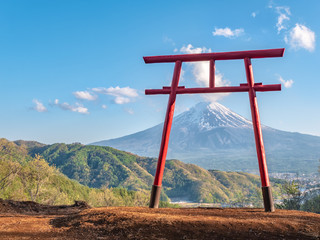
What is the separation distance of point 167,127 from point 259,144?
2296 mm

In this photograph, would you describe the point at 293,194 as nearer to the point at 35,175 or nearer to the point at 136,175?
the point at 35,175

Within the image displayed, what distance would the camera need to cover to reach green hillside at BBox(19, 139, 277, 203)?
10938cm

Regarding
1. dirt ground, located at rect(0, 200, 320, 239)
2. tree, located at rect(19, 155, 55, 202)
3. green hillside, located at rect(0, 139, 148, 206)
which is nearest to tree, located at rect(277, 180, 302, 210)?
dirt ground, located at rect(0, 200, 320, 239)

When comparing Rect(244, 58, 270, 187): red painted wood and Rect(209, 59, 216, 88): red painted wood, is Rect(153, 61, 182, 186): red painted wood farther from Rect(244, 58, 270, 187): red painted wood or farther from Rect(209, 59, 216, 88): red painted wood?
Rect(244, 58, 270, 187): red painted wood

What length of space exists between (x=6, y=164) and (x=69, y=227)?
28.9 meters

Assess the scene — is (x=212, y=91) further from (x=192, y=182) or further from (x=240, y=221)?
(x=192, y=182)

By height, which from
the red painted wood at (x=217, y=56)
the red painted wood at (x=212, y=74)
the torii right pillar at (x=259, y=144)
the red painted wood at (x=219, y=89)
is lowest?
the torii right pillar at (x=259, y=144)

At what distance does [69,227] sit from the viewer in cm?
566

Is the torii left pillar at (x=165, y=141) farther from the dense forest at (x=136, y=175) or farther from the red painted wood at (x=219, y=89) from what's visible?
the dense forest at (x=136, y=175)

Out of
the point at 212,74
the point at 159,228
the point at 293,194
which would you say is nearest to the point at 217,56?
the point at 212,74

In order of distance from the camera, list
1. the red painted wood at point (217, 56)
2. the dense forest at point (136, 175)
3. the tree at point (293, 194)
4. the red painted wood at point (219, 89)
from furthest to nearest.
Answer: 1. the dense forest at point (136, 175)
2. the tree at point (293, 194)
3. the red painted wood at point (217, 56)
4. the red painted wood at point (219, 89)

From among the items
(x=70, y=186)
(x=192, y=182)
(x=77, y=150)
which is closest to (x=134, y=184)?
(x=192, y=182)

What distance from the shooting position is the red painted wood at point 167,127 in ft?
23.9

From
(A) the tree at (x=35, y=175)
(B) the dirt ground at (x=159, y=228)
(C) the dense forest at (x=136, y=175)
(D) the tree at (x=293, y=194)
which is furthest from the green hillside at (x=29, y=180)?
(C) the dense forest at (x=136, y=175)
